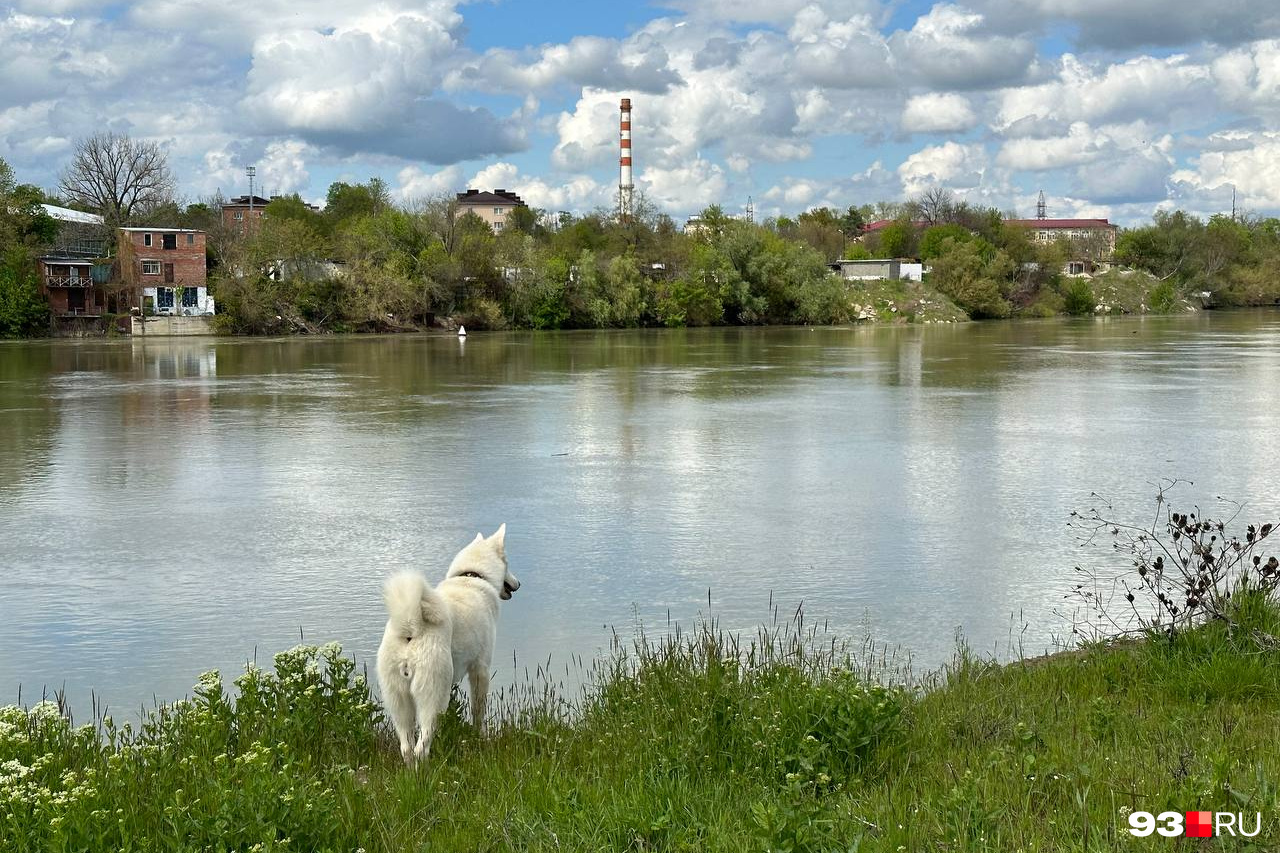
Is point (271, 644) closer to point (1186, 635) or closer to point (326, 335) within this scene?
point (1186, 635)

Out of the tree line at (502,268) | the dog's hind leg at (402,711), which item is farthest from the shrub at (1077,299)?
the dog's hind leg at (402,711)

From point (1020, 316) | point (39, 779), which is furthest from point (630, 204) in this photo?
point (39, 779)

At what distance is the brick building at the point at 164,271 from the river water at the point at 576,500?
132 ft

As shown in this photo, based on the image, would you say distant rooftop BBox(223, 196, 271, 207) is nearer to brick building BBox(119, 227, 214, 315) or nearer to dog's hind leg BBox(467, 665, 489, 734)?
brick building BBox(119, 227, 214, 315)

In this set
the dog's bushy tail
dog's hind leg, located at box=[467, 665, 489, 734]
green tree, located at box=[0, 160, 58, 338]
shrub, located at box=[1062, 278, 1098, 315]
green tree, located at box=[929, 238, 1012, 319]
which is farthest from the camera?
shrub, located at box=[1062, 278, 1098, 315]

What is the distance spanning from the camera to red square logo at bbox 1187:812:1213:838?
4297mm

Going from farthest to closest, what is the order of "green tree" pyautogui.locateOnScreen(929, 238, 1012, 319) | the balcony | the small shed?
the small shed < "green tree" pyautogui.locateOnScreen(929, 238, 1012, 319) < the balcony

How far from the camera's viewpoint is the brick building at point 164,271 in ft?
236

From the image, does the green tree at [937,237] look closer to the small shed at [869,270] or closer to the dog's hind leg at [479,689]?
the small shed at [869,270]

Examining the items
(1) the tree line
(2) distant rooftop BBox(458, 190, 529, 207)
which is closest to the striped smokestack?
(1) the tree line

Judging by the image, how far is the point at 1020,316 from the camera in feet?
358

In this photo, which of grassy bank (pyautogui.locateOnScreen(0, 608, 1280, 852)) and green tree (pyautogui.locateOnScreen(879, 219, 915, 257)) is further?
green tree (pyautogui.locateOnScreen(879, 219, 915, 257))

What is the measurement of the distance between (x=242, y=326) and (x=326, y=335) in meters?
5.34

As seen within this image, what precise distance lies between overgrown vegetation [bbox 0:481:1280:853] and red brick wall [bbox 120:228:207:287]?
70299 millimetres
